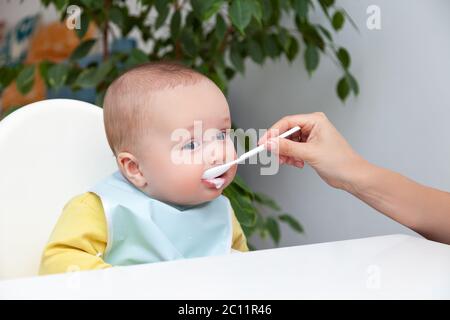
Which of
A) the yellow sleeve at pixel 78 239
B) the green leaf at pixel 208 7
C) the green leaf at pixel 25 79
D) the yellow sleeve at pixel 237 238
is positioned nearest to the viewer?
the yellow sleeve at pixel 78 239

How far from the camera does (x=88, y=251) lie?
881mm

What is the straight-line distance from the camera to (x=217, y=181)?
0.94 m

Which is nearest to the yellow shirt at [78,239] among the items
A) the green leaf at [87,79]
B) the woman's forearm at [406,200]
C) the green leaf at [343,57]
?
the woman's forearm at [406,200]

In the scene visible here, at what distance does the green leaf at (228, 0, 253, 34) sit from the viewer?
1604 millimetres

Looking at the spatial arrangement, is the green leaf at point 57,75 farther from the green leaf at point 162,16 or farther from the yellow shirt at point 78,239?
the yellow shirt at point 78,239

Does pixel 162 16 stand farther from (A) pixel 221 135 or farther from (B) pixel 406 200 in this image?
(B) pixel 406 200

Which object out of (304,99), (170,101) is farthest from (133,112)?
(304,99)

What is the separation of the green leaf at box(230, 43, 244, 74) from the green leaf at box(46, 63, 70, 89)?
554 millimetres

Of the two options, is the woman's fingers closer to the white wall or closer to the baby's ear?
the baby's ear

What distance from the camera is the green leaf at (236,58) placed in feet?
6.73

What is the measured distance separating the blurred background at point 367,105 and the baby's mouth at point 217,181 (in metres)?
1.21

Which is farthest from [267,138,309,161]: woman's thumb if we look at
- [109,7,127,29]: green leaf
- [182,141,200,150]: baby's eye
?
[109,7,127,29]: green leaf

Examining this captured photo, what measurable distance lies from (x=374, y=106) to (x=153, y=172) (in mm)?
1346
